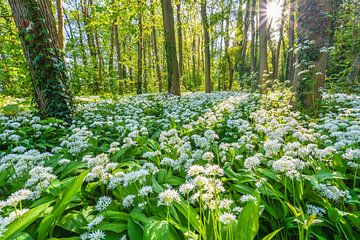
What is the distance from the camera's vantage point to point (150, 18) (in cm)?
1180

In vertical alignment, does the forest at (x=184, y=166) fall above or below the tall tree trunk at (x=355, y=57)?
below

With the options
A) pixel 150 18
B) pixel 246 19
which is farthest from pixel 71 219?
pixel 246 19

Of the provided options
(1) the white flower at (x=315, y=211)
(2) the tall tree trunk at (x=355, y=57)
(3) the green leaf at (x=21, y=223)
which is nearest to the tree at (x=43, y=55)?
(3) the green leaf at (x=21, y=223)

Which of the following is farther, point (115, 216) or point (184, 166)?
point (184, 166)

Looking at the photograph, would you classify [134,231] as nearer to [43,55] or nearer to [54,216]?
[54,216]

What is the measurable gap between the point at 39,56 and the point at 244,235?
5347 millimetres

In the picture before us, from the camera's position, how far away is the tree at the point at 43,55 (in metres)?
4.71

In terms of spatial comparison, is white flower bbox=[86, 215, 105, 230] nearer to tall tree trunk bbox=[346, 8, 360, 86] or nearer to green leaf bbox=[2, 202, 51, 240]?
green leaf bbox=[2, 202, 51, 240]

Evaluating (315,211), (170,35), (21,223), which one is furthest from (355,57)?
(21,223)

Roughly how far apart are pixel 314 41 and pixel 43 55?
5792mm

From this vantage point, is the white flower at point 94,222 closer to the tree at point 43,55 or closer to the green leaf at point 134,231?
the green leaf at point 134,231

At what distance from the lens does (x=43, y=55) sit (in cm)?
480

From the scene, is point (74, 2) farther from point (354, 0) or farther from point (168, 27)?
point (354, 0)

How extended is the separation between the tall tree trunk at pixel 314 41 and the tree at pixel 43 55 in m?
5.46
